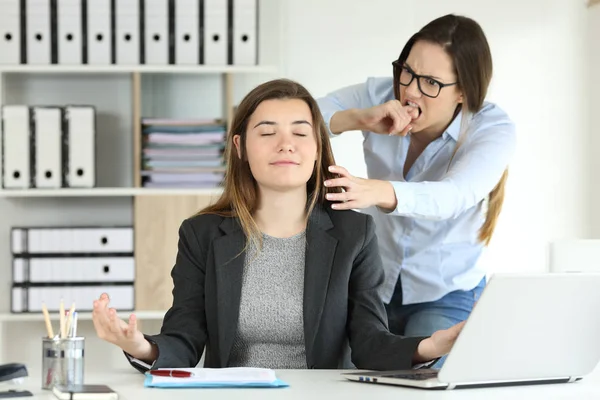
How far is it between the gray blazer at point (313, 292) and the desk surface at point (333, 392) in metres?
0.28

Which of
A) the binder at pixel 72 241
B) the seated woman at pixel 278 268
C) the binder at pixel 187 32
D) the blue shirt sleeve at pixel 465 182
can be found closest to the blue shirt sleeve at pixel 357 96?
the blue shirt sleeve at pixel 465 182

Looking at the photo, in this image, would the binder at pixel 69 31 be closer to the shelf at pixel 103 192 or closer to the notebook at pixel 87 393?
the shelf at pixel 103 192

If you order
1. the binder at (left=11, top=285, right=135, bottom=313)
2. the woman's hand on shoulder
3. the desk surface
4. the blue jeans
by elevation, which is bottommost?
the binder at (left=11, top=285, right=135, bottom=313)

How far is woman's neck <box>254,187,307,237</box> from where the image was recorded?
1.87 metres

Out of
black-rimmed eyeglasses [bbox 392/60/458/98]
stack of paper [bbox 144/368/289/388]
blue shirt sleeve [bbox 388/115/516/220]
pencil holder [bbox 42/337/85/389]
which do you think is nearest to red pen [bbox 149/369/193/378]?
stack of paper [bbox 144/368/289/388]

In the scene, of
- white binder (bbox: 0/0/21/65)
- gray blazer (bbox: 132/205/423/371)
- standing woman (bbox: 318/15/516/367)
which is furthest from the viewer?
white binder (bbox: 0/0/21/65)

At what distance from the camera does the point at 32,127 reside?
3.34m

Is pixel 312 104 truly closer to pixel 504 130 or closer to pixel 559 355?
pixel 504 130

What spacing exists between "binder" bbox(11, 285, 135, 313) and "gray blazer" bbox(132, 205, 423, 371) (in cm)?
162

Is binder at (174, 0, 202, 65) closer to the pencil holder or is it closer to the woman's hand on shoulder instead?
the woman's hand on shoulder

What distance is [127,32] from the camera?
3357 millimetres

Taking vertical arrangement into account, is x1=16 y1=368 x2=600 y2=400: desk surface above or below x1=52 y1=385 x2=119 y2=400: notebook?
below

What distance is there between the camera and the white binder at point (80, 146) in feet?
11.0

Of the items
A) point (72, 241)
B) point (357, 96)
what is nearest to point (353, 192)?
point (357, 96)
